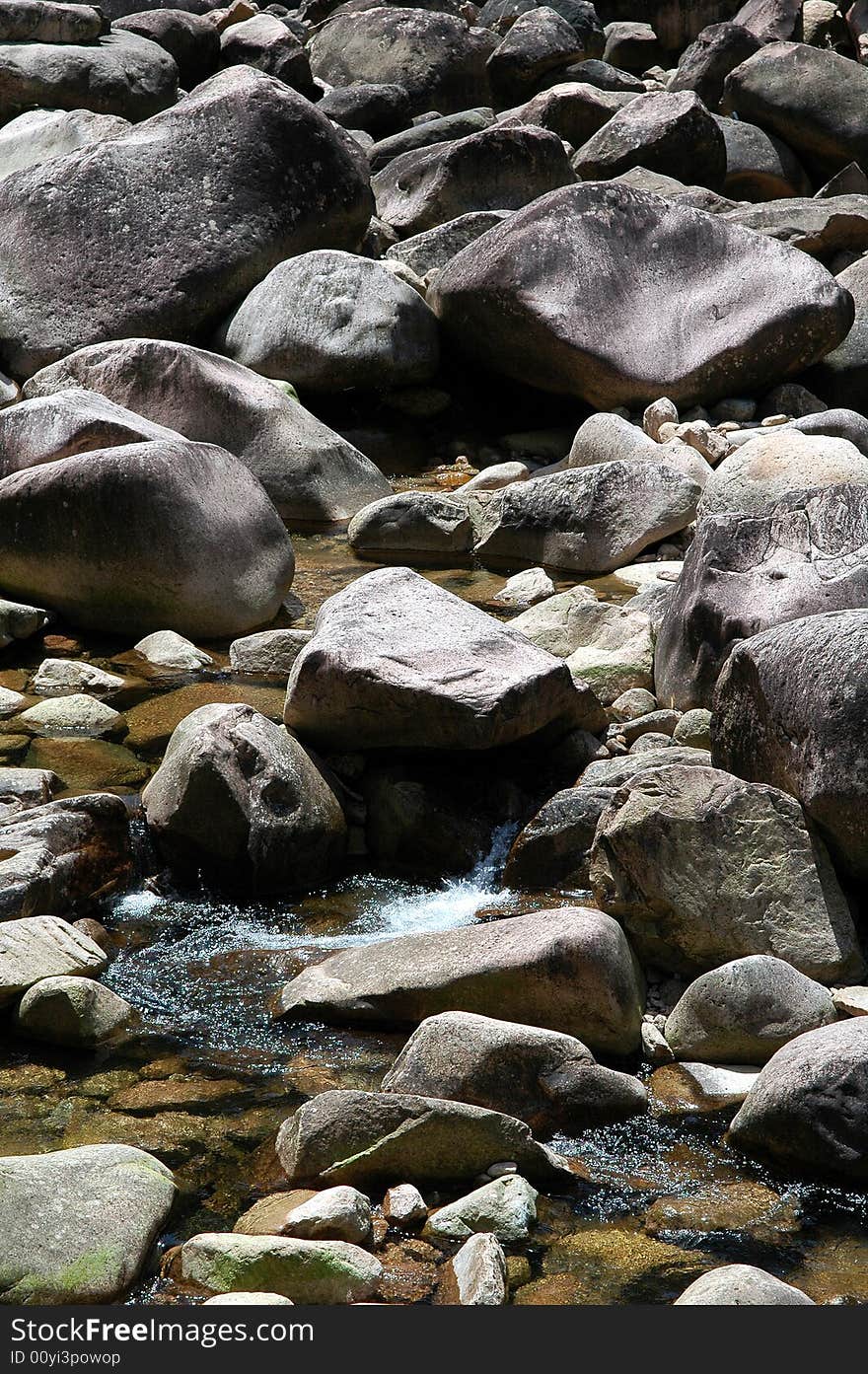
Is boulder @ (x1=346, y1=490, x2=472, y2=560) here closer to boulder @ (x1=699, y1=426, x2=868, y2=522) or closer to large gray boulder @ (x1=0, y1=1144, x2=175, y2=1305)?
boulder @ (x1=699, y1=426, x2=868, y2=522)

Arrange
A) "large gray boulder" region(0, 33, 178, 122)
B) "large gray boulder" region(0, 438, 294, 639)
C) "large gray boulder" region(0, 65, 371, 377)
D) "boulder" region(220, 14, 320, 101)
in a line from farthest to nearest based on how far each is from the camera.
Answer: "boulder" region(220, 14, 320, 101) < "large gray boulder" region(0, 33, 178, 122) < "large gray boulder" region(0, 65, 371, 377) < "large gray boulder" region(0, 438, 294, 639)

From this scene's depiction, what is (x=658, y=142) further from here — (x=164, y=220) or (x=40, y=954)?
(x=40, y=954)

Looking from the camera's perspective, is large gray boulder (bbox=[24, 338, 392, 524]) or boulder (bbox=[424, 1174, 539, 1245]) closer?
boulder (bbox=[424, 1174, 539, 1245])

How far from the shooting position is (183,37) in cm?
1925

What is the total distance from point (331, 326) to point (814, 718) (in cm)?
691

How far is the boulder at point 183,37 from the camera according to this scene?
19234mm

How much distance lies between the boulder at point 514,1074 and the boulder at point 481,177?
11188 mm

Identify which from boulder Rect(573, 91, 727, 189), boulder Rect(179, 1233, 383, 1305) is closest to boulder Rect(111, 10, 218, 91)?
boulder Rect(573, 91, 727, 189)

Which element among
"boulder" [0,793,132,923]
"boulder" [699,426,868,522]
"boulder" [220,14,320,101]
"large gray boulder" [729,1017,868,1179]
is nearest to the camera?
"large gray boulder" [729,1017,868,1179]

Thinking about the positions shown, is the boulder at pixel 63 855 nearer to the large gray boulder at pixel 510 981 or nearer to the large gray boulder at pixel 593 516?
the large gray boulder at pixel 510 981

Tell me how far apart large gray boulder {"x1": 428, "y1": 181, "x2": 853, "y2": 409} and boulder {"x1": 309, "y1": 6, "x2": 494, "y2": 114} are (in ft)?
32.0

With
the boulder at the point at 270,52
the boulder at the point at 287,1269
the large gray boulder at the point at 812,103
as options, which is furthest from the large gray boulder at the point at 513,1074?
the boulder at the point at 270,52

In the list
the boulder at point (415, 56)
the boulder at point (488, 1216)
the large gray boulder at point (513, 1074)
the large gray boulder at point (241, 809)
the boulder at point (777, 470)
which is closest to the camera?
the boulder at point (488, 1216)

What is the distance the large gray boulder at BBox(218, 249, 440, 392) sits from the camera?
35.3 ft
